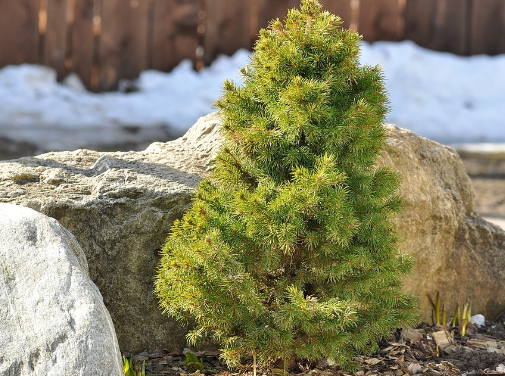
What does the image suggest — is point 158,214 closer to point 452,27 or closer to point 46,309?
point 46,309

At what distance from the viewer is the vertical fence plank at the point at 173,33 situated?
30.7ft

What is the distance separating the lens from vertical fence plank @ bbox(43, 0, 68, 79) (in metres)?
8.88

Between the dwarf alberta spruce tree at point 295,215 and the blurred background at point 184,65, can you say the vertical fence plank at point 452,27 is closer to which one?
the blurred background at point 184,65

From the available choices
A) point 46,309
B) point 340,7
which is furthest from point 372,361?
point 340,7

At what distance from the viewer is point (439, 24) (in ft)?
34.6

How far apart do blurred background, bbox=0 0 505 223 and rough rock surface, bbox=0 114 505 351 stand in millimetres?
3958

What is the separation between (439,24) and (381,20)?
92 cm

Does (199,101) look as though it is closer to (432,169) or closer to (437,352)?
(432,169)

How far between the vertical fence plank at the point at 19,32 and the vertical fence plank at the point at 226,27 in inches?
87.6

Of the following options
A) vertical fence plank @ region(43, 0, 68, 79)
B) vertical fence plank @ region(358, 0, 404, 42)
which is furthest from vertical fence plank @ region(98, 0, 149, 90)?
vertical fence plank @ region(358, 0, 404, 42)

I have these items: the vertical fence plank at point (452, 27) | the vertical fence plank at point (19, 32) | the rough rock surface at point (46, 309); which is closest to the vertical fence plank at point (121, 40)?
the vertical fence plank at point (19, 32)

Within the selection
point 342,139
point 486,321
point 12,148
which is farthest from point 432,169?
point 12,148

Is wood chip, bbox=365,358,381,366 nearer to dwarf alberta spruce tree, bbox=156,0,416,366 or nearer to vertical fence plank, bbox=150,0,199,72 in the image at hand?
dwarf alberta spruce tree, bbox=156,0,416,366

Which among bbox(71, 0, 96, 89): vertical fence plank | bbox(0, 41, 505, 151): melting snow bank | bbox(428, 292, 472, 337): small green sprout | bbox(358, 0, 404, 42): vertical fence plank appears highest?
bbox(358, 0, 404, 42): vertical fence plank
